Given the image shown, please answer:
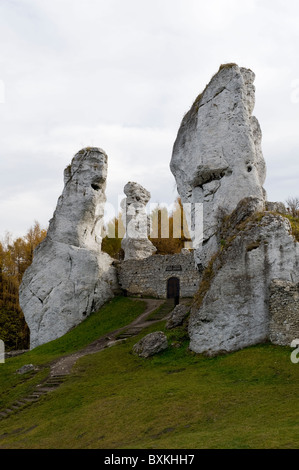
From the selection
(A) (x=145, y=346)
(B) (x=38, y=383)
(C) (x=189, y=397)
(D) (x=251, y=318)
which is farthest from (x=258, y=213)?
(B) (x=38, y=383)

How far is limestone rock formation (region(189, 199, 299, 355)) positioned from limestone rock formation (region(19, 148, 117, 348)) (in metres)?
14.6

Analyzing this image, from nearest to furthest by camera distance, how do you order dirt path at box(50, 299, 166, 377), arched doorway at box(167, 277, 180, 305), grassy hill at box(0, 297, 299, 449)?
grassy hill at box(0, 297, 299, 449), dirt path at box(50, 299, 166, 377), arched doorway at box(167, 277, 180, 305)

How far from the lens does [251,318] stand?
19297 mm

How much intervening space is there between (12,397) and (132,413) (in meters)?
7.93

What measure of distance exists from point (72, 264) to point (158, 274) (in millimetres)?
6258

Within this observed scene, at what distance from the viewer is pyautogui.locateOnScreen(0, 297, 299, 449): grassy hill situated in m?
11.6

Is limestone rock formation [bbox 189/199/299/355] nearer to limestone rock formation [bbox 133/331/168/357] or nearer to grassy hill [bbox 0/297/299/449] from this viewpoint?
grassy hill [bbox 0/297/299/449]

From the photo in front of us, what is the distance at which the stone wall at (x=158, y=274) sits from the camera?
3256 centimetres

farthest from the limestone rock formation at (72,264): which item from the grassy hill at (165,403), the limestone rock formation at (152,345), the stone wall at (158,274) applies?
the limestone rock formation at (152,345)

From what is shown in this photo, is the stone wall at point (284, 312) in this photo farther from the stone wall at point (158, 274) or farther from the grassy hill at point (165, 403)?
the stone wall at point (158, 274)

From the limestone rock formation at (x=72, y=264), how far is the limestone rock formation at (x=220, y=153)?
33.1 feet

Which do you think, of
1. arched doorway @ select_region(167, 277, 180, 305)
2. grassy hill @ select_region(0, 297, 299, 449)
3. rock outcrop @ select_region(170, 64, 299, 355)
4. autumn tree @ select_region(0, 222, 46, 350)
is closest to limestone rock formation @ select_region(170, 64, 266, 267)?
rock outcrop @ select_region(170, 64, 299, 355)

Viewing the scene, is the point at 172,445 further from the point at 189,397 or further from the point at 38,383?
the point at 38,383

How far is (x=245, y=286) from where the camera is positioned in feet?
64.6
